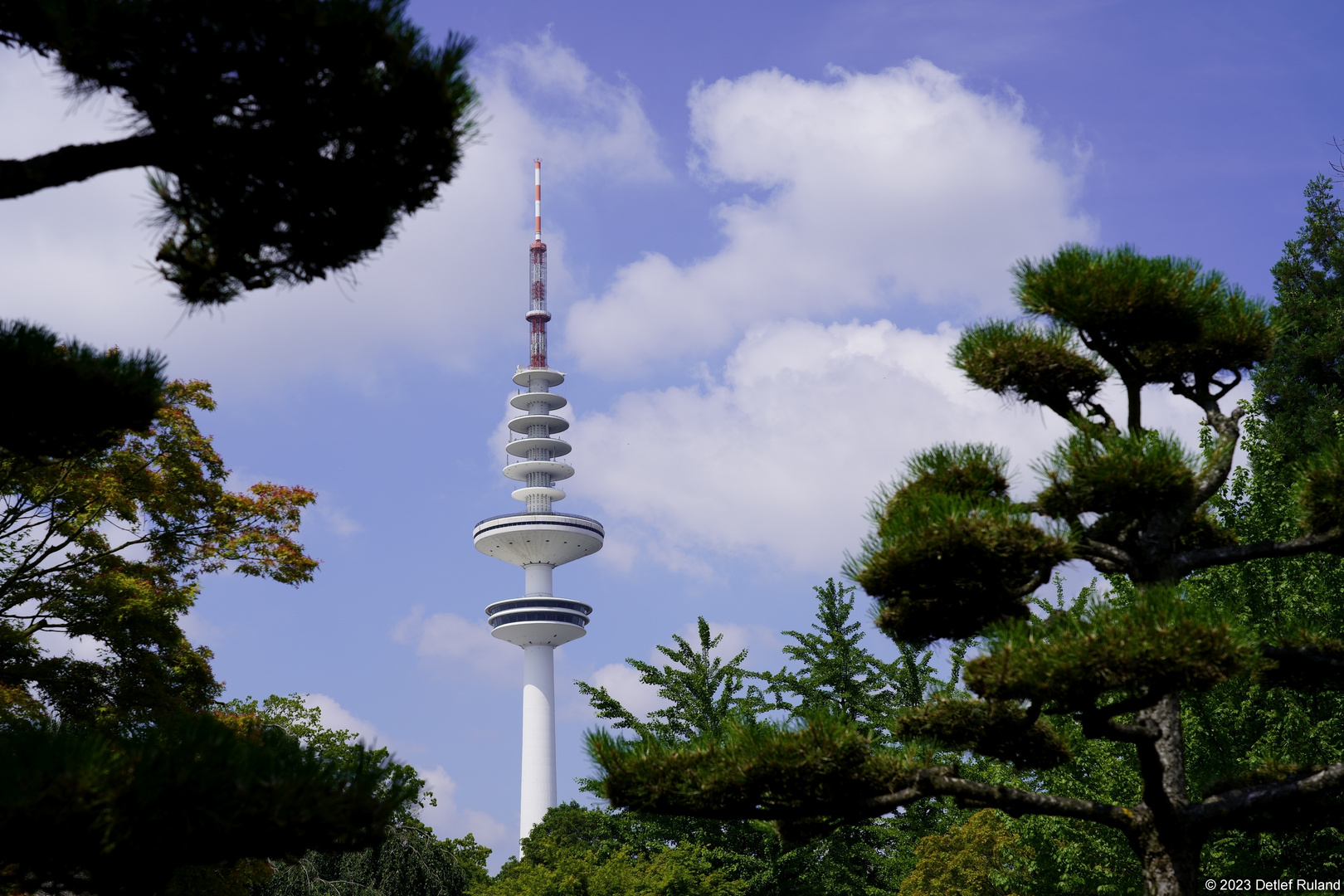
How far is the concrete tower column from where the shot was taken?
7294 cm

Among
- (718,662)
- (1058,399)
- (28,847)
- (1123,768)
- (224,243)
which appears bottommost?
(28,847)

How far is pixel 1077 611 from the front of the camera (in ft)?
23.1

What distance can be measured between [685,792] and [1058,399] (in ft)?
13.0

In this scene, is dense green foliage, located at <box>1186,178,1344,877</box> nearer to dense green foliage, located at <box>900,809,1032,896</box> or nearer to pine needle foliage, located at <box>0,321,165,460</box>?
dense green foliage, located at <box>900,809,1032,896</box>

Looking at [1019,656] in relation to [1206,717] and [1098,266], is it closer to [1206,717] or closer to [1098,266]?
[1098,266]

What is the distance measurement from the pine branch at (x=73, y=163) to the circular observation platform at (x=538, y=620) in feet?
234

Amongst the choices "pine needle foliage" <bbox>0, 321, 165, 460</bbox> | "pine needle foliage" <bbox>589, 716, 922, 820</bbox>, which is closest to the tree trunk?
"pine needle foliage" <bbox>589, 716, 922, 820</bbox>

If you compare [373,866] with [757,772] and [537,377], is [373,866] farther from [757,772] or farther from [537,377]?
[537,377]

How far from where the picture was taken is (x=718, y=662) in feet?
69.7

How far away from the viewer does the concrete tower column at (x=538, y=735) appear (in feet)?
239

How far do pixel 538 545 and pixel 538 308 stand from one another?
16768mm

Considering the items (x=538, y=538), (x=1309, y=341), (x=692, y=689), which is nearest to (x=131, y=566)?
(x=692, y=689)

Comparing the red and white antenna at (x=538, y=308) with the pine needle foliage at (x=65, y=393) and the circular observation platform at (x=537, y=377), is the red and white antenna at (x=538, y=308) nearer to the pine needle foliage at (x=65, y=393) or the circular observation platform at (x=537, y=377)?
the circular observation platform at (x=537, y=377)

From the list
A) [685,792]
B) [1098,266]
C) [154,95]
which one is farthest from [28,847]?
[1098,266]
